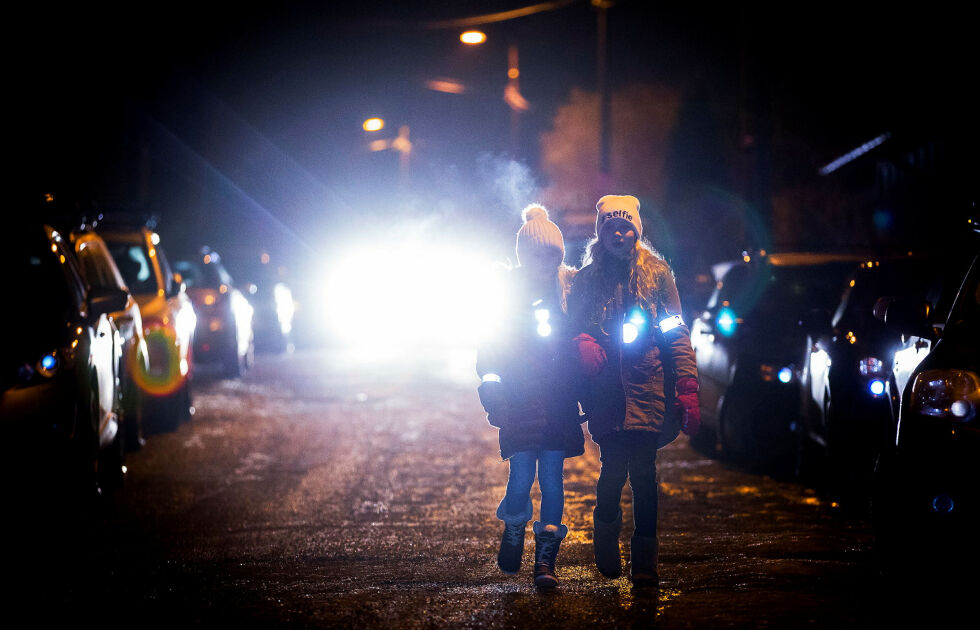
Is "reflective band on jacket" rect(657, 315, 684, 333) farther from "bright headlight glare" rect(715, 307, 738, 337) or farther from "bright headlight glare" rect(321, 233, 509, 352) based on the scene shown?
"bright headlight glare" rect(321, 233, 509, 352)

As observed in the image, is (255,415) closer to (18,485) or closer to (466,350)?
(18,485)

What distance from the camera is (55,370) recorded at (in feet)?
22.1

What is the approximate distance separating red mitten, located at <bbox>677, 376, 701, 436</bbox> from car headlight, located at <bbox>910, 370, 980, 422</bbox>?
974 mm

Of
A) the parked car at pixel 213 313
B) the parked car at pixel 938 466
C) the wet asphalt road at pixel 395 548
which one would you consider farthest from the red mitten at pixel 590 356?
the parked car at pixel 213 313

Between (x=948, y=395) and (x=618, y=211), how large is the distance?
5.67 feet

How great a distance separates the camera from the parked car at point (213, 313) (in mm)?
17078

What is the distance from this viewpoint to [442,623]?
487cm

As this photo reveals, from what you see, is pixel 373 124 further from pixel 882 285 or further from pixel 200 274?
pixel 882 285

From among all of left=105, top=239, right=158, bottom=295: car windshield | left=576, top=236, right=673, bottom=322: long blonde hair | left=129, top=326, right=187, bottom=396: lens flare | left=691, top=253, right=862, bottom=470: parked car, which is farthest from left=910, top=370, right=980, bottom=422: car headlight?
left=105, top=239, right=158, bottom=295: car windshield

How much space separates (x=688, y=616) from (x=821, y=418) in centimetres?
348

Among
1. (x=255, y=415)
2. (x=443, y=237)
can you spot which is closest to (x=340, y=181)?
(x=443, y=237)

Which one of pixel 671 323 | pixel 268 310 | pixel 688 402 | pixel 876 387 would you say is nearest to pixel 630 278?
pixel 671 323

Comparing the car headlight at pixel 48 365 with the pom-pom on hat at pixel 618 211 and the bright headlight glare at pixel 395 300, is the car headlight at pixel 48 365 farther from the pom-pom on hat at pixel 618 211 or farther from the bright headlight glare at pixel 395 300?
the bright headlight glare at pixel 395 300

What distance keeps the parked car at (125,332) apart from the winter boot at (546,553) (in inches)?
167
